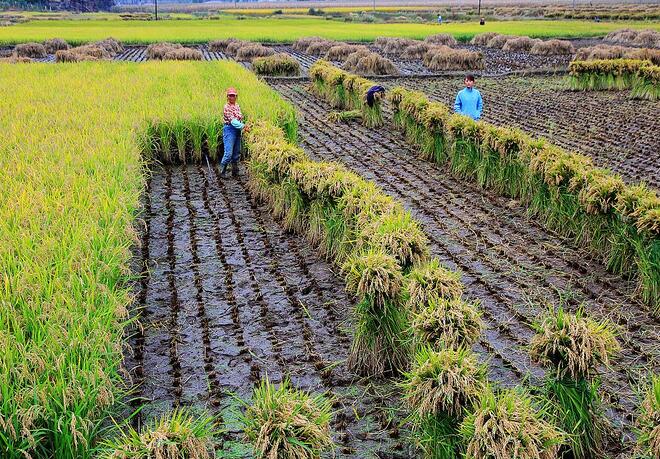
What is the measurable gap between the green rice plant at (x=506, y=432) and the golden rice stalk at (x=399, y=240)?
185 cm

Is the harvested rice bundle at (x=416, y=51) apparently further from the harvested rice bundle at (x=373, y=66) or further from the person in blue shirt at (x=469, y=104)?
the person in blue shirt at (x=469, y=104)

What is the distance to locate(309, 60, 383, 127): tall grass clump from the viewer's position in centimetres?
1291

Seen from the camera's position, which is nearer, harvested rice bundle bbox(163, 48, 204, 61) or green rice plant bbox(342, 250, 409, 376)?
green rice plant bbox(342, 250, 409, 376)

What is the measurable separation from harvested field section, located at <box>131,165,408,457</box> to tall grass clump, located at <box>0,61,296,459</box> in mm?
367

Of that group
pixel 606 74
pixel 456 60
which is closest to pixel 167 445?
pixel 606 74

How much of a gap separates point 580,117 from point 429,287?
414 inches

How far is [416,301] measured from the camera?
4332 millimetres

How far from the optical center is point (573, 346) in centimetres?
360

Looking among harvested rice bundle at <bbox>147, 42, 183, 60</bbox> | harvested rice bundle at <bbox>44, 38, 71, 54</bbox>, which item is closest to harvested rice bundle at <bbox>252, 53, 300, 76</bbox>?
harvested rice bundle at <bbox>147, 42, 183, 60</bbox>

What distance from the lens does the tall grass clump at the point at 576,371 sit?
142 inches

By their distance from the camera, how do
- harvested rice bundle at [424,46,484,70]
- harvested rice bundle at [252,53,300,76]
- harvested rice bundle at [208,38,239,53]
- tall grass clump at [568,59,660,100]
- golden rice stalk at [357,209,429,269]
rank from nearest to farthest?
1. golden rice stalk at [357,209,429,269]
2. tall grass clump at [568,59,660,100]
3. harvested rice bundle at [252,53,300,76]
4. harvested rice bundle at [424,46,484,70]
5. harvested rice bundle at [208,38,239,53]

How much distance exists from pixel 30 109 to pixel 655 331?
9323mm

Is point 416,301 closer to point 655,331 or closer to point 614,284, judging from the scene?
point 655,331

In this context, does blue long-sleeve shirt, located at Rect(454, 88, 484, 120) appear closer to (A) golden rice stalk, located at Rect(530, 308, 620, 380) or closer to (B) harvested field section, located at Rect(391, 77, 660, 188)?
(B) harvested field section, located at Rect(391, 77, 660, 188)
